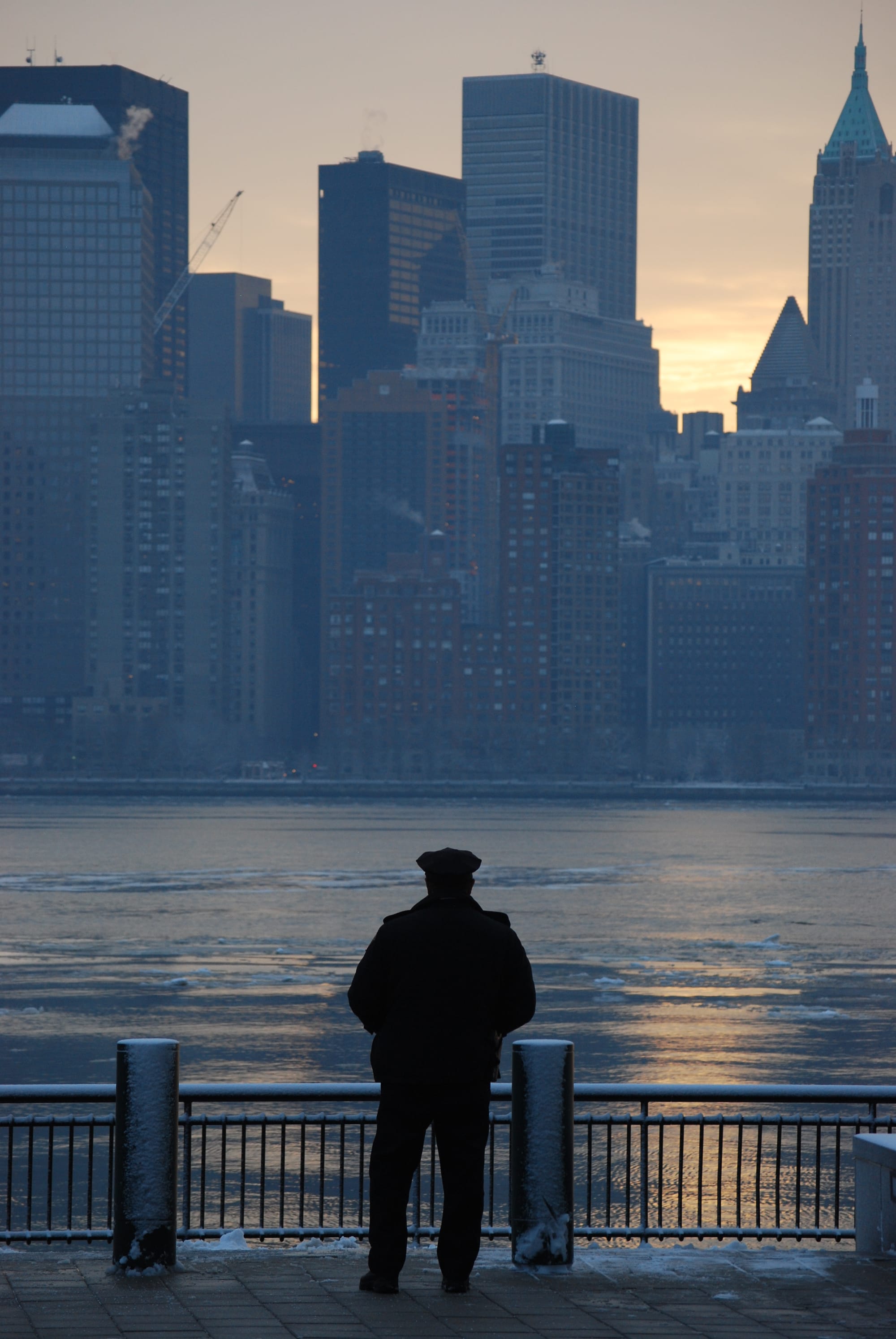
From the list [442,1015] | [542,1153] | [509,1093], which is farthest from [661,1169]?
[442,1015]

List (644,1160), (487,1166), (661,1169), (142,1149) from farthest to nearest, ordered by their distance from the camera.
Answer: (487,1166), (661,1169), (644,1160), (142,1149)

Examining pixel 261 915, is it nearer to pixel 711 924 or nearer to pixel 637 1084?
pixel 711 924

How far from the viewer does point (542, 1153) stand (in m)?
11.2

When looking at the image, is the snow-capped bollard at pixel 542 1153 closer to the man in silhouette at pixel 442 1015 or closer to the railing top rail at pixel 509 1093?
the man in silhouette at pixel 442 1015

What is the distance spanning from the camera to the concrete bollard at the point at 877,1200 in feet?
39.1

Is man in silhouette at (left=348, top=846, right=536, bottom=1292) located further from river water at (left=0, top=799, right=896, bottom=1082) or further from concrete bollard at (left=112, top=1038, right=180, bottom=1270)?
river water at (left=0, top=799, right=896, bottom=1082)

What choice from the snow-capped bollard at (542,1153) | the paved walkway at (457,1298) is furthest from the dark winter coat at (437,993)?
the paved walkway at (457,1298)

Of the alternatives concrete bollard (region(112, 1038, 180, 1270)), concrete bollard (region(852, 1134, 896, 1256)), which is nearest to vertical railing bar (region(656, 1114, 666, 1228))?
concrete bollard (region(852, 1134, 896, 1256))

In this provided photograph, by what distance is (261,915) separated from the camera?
87.4m

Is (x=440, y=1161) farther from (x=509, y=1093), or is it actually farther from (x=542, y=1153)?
(x=509, y=1093)

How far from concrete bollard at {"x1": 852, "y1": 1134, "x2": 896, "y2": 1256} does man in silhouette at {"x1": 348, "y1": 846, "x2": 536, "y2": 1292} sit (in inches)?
116

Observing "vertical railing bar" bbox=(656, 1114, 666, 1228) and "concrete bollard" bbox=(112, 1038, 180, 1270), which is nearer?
"concrete bollard" bbox=(112, 1038, 180, 1270)

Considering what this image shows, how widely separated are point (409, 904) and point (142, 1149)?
8042cm

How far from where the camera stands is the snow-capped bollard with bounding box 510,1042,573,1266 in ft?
36.6
